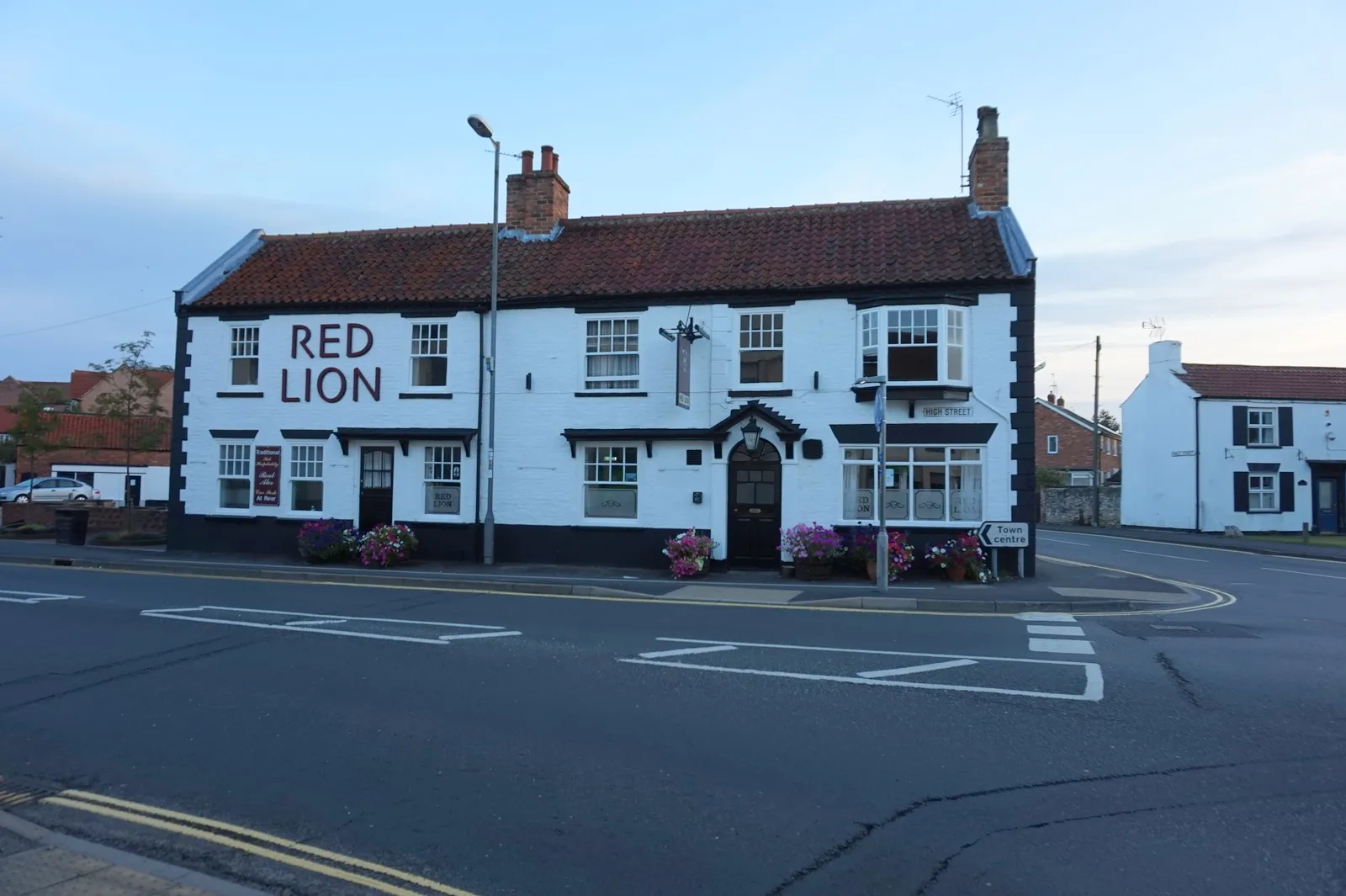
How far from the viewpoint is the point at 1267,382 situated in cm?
4009

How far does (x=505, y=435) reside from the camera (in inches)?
816

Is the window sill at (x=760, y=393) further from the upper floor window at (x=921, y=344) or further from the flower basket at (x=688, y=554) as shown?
the flower basket at (x=688, y=554)

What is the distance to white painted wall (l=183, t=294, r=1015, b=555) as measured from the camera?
62.1 ft

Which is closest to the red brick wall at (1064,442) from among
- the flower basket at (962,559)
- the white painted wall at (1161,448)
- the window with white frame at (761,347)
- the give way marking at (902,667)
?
the white painted wall at (1161,448)

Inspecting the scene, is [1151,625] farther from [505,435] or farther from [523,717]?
[505,435]

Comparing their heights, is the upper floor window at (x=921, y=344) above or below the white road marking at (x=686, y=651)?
above

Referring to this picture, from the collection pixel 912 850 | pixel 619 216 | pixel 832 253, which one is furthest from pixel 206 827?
pixel 619 216

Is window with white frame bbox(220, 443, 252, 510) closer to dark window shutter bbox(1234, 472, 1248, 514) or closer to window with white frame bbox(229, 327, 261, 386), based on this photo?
window with white frame bbox(229, 327, 261, 386)

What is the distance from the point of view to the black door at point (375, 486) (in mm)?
21422

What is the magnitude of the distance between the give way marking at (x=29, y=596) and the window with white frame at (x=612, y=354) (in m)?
Answer: 10.3

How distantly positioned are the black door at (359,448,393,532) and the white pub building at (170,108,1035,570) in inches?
2.0

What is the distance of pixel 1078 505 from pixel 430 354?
38.6 meters

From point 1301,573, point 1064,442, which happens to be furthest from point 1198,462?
point 1064,442

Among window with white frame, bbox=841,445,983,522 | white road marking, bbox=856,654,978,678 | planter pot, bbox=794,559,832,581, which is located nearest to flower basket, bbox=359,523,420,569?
planter pot, bbox=794,559,832,581
